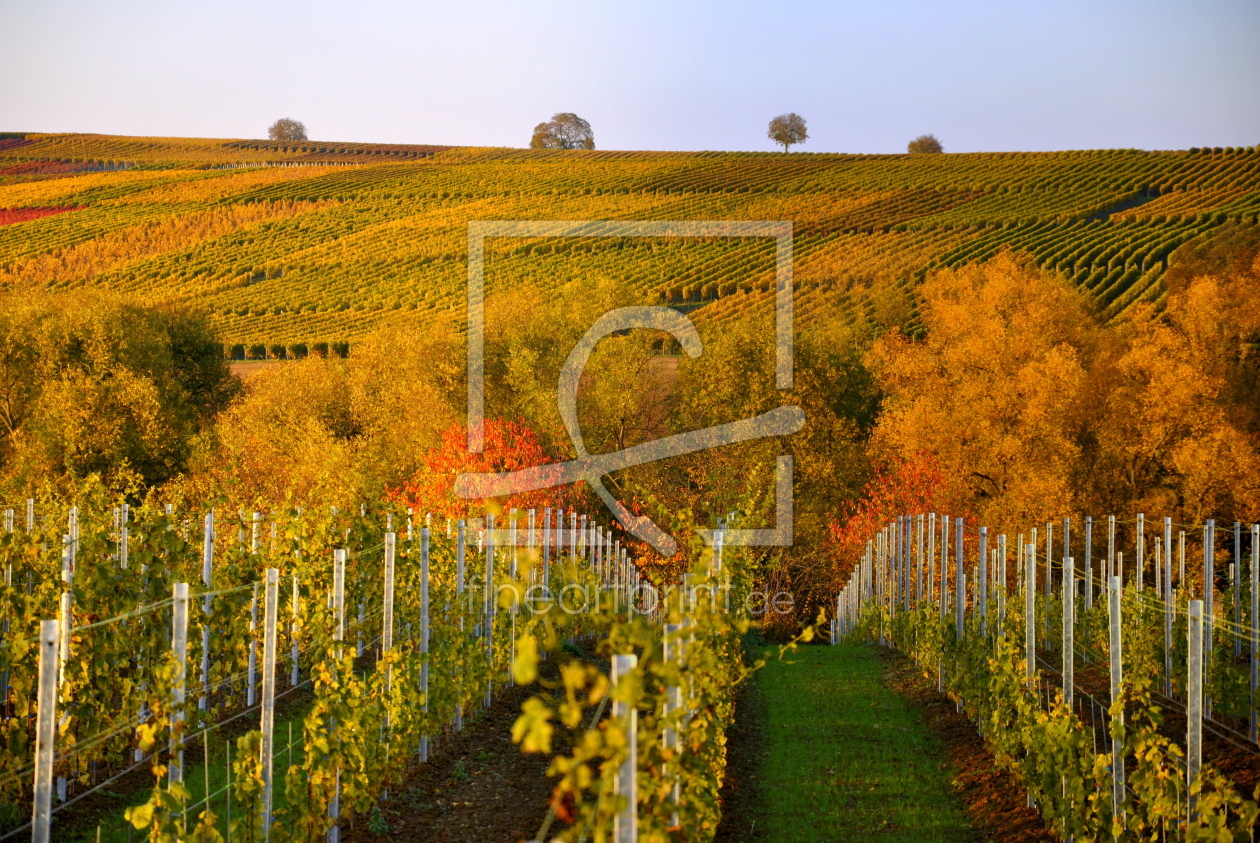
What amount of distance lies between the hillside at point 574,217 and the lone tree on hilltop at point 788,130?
11.4m

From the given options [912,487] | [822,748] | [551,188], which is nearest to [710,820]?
[822,748]

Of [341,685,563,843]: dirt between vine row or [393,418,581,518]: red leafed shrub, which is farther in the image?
[393,418,581,518]: red leafed shrub

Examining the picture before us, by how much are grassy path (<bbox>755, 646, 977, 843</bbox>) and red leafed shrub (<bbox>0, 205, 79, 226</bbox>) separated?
78.1 m

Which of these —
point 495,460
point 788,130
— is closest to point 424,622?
point 495,460

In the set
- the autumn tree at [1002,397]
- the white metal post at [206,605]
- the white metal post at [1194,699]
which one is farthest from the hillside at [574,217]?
the white metal post at [1194,699]

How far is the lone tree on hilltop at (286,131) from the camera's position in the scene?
122381 millimetres

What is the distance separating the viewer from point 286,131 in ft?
403

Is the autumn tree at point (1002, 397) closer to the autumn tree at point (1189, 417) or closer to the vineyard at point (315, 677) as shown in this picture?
the autumn tree at point (1189, 417)

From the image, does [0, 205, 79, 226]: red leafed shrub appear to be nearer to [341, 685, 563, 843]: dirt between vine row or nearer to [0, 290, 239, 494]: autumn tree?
[0, 290, 239, 494]: autumn tree

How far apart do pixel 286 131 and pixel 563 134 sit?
102 feet

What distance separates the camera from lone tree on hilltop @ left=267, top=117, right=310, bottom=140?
12238 centimetres

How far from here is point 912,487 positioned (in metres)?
31.0

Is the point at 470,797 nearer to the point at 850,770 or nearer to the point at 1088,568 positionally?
the point at 850,770

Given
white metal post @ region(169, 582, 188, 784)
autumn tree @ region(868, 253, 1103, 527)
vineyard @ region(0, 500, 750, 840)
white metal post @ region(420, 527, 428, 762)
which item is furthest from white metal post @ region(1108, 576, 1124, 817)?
autumn tree @ region(868, 253, 1103, 527)
